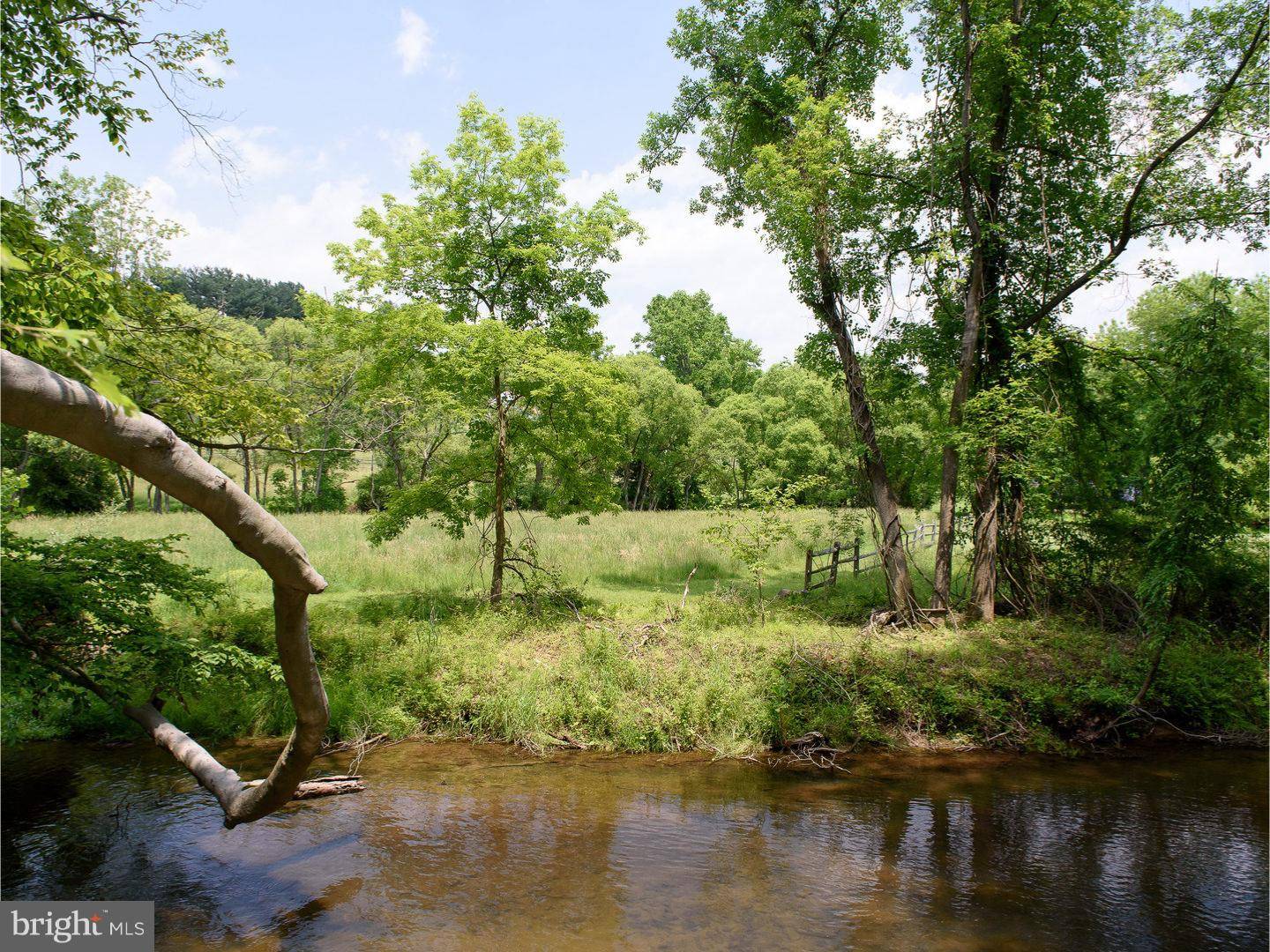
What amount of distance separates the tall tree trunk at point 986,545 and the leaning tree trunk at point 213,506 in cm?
1299

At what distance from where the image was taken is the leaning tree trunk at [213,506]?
265 centimetres

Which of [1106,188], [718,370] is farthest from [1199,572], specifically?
[718,370]

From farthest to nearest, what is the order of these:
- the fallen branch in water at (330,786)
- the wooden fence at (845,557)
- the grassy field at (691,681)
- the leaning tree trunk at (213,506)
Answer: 1. the wooden fence at (845,557)
2. the grassy field at (691,681)
3. the fallen branch in water at (330,786)
4. the leaning tree trunk at (213,506)

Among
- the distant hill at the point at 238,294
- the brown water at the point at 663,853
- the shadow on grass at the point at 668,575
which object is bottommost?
the brown water at the point at 663,853

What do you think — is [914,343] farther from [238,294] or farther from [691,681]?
[238,294]

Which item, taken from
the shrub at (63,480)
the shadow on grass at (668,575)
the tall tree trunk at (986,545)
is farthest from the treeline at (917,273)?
the shrub at (63,480)

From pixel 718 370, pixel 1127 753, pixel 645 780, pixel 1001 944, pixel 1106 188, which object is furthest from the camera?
pixel 718 370

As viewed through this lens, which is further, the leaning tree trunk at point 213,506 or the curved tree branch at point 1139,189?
the curved tree branch at point 1139,189

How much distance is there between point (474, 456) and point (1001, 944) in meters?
11.3

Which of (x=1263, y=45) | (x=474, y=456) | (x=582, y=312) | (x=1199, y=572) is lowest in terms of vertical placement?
(x=1199, y=572)

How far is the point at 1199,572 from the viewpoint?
10.4 m

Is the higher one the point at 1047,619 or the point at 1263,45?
the point at 1263,45

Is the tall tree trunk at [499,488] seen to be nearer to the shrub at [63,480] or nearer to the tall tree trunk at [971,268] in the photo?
the tall tree trunk at [971,268]

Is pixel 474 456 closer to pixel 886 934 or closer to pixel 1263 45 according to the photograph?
pixel 886 934
